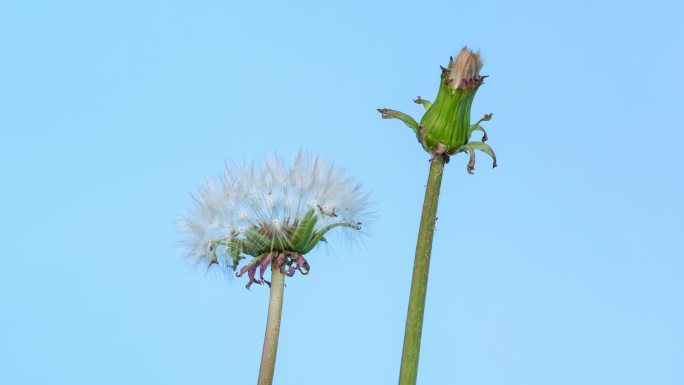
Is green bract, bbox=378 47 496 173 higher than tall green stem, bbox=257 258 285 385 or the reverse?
higher

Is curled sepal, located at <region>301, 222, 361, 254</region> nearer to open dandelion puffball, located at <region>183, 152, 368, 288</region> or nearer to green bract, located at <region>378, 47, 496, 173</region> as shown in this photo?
open dandelion puffball, located at <region>183, 152, 368, 288</region>

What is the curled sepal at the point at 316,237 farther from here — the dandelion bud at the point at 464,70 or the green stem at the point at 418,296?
the dandelion bud at the point at 464,70

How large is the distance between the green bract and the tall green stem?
678 mm

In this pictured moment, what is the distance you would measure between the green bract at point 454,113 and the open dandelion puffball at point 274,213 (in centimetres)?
44

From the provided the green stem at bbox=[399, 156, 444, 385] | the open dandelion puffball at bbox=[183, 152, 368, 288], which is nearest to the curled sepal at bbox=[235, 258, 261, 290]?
the open dandelion puffball at bbox=[183, 152, 368, 288]

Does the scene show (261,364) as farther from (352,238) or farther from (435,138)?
(435,138)

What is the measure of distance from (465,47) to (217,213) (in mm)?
1028

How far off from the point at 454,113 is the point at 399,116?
195mm

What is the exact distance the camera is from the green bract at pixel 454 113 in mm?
2965

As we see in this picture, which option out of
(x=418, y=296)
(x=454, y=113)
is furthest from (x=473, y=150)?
(x=418, y=296)

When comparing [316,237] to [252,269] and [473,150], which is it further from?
[473,150]

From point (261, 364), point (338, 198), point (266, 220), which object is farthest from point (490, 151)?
Result: point (261, 364)

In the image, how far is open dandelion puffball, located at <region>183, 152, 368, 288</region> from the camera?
3217 mm

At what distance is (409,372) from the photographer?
9.25 feet
